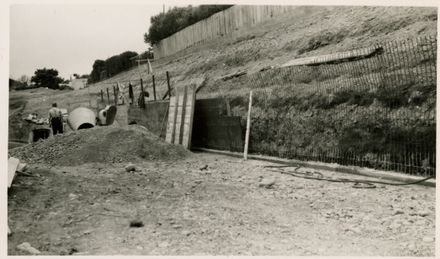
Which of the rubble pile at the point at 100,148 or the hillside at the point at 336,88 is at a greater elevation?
the hillside at the point at 336,88

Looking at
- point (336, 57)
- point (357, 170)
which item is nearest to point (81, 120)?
point (336, 57)

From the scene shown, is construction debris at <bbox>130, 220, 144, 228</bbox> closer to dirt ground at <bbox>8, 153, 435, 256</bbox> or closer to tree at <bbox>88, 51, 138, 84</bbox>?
dirt ground at <bbox>8, 153, 435, 256</bbox>

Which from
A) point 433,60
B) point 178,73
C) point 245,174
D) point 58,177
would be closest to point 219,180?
point 245,174

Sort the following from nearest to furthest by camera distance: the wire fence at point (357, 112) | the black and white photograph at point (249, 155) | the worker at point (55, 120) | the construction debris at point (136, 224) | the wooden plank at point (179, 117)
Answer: the black and white photograph at point (249, 155), the construction debris at point (136, 224), the wire fence at point (357, 112), the wooden plank at point (179, 117), the worker at point (55, 120)

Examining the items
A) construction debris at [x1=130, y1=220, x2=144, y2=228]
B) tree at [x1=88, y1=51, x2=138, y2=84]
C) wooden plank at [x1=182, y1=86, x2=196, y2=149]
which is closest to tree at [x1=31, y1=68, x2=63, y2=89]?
wooden plank at [x1=182, y1=86, x2=196, y2=149]

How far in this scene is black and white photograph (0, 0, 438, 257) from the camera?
4973 mm

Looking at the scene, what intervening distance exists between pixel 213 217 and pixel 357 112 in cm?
400

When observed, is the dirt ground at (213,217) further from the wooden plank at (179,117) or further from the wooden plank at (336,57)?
the wooden plank at (179,117)

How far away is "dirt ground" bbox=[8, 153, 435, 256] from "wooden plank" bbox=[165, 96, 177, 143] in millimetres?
5257

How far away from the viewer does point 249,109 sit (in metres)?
10.4

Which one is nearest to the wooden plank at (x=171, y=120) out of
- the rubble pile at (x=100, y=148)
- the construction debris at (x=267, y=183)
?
the rubble pile at (x=100, y=148)

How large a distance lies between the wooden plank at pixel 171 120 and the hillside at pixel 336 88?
1.48m

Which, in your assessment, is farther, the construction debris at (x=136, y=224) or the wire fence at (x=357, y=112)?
the wire fence at (x=357, y=112)

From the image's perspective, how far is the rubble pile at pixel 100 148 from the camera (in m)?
9.77
